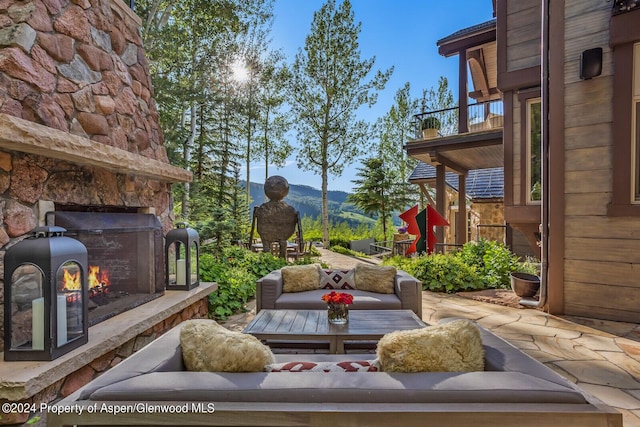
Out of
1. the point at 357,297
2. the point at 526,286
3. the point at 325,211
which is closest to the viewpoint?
the point at 357,297

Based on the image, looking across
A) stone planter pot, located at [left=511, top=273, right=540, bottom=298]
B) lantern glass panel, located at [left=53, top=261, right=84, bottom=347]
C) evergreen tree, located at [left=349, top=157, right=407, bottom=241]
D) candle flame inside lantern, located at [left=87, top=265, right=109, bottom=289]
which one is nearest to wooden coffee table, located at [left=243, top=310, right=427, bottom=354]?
lantern glass panel, located at [left=53, top=261, right=84, bottom=347]

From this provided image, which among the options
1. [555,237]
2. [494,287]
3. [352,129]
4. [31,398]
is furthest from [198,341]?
[352,129]

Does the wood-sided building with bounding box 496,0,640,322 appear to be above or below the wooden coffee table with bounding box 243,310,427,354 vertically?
above

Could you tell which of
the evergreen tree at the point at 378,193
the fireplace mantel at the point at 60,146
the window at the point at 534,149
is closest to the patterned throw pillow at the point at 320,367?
the fireplace mantel at the point at 60,146

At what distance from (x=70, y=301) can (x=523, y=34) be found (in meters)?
6.30

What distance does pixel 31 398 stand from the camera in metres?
1.73

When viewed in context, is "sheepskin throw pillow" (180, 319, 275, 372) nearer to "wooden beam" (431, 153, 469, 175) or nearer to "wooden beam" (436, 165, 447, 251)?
"wooden beam" (431, 153, 469, 175)

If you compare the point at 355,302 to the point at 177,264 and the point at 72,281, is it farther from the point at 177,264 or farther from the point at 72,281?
the point at 72,281

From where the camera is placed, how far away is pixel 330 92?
12266 millimetres

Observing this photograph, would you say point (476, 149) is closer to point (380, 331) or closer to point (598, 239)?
point (598, 239)

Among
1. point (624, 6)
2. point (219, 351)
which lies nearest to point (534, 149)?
point (624, 6)

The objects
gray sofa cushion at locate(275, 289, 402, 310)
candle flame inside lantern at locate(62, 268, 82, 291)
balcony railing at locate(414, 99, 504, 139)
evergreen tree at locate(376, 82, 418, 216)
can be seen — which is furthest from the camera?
evergreen tree at locate(376, 82, 418, 216)

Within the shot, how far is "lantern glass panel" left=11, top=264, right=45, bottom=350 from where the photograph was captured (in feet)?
6.08

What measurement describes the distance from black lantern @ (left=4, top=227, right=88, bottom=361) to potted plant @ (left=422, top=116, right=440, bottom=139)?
6.96 meters
